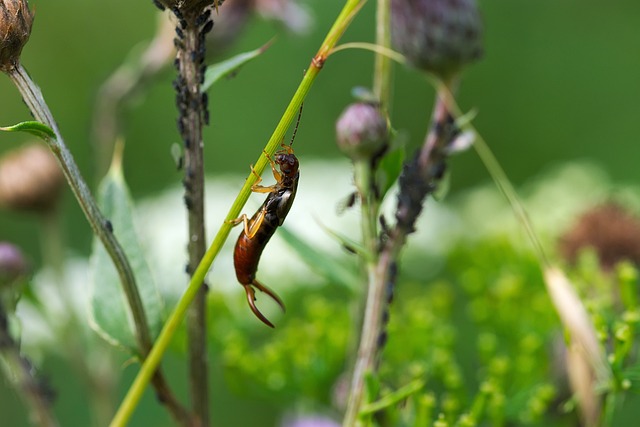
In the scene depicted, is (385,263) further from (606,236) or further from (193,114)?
(606,236)

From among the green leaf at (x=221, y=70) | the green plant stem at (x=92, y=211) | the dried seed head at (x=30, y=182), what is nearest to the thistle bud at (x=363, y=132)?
the green leaf at (x=221, y=70)

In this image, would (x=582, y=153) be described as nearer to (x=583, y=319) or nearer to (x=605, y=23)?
(x=605, y=23)

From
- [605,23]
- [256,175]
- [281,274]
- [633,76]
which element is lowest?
[256,175]

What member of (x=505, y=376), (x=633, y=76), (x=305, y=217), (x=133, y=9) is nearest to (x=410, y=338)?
(x=505, y=376)

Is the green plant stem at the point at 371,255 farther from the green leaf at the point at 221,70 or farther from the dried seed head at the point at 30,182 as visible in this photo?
the dried seed head at the point at 30,182

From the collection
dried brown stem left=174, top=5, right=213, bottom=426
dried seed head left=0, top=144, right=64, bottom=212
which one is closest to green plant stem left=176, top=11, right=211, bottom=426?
dried brown stem left=174, top=5, right=213, bottom=426

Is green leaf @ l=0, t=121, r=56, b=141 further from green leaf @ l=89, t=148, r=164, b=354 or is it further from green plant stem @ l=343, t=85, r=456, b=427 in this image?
green plant stem @ l=343, t=85, r=456, b=427
